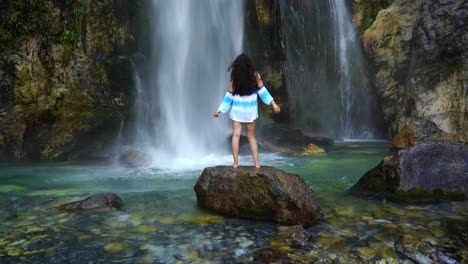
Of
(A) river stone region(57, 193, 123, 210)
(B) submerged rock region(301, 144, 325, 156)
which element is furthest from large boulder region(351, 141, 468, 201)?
(B) submerged rock region(301, 144, 325, 156)

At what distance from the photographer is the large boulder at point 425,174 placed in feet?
20.4

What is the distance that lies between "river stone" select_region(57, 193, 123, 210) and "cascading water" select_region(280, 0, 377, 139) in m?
15.5

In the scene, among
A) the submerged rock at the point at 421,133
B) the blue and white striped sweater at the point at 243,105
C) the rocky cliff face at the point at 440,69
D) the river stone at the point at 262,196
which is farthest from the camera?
the rocky cliff face at the point at 440,69

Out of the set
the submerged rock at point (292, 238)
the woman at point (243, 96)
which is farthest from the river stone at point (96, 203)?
the submerged rock at point (292, 238)

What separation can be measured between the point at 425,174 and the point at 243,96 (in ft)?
10.4

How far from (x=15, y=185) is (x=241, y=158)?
643cm

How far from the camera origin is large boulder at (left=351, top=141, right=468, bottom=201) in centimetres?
622

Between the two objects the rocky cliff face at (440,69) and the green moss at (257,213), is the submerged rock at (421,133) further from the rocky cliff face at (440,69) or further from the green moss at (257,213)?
the green moss at (257,213)

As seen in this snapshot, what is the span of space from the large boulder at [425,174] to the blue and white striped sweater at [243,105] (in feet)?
7.87

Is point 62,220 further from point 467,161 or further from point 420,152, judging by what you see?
point 467,161

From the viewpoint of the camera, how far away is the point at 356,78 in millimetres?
21766

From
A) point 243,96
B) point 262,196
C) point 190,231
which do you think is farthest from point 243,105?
point 190,231

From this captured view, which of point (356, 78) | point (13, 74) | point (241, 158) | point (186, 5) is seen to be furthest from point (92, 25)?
point (356, 78)

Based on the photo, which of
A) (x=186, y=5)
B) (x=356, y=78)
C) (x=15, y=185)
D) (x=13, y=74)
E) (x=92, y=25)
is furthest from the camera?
(x=356, y=78)
